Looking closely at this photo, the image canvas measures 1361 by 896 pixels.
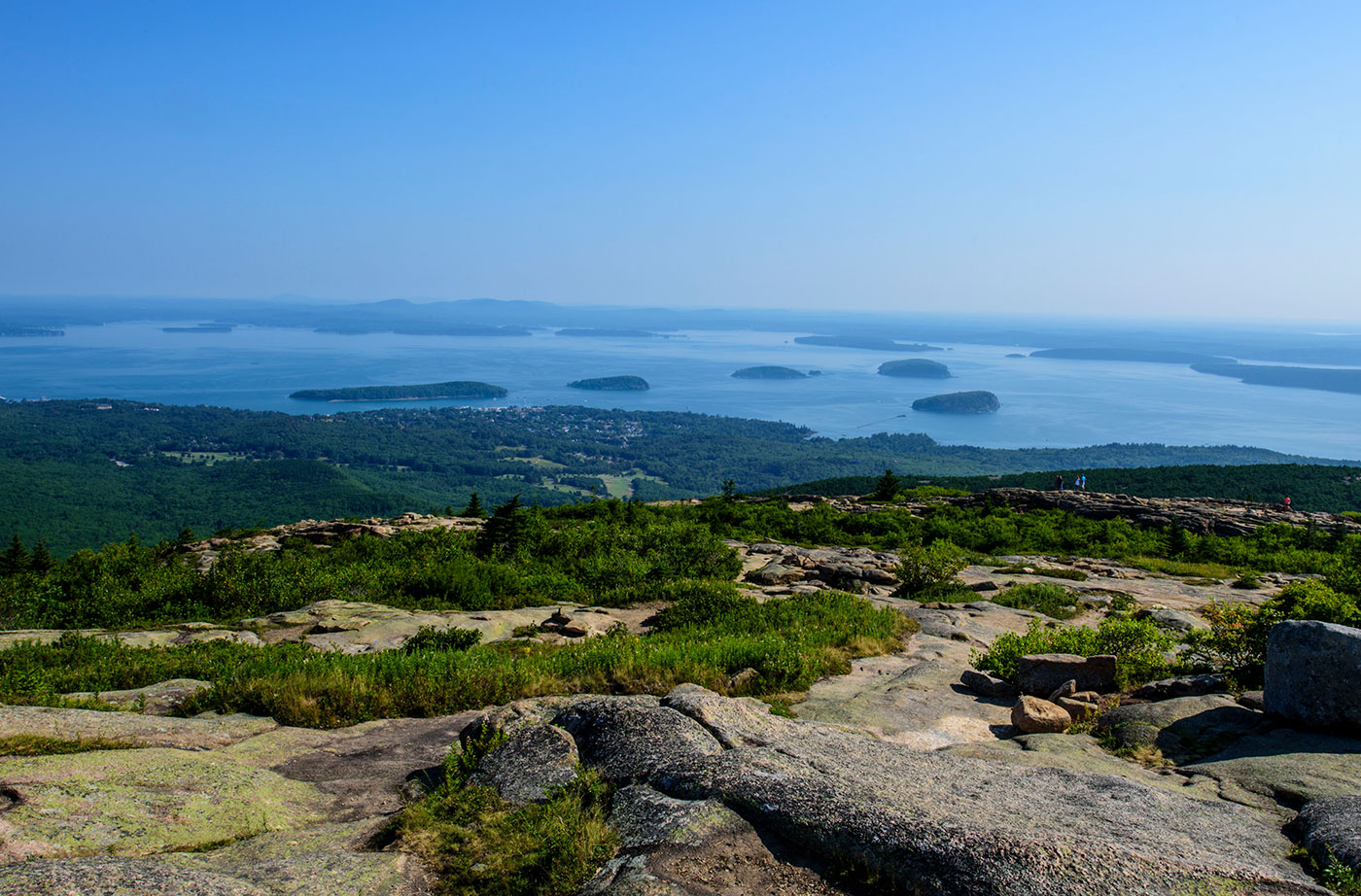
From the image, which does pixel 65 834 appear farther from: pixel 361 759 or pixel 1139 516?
pixel 1139 516

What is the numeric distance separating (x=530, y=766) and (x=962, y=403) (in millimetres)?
185582

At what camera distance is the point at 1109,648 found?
8742 millimetres

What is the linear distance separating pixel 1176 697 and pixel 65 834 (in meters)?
8.99

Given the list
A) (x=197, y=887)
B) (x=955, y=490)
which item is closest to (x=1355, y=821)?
(x=197, y=887)

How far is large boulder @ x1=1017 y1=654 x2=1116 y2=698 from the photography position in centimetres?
803

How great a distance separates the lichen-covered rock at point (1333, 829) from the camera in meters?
3.79

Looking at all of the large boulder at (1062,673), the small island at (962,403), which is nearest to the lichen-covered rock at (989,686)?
the large boulder at (1062,673)

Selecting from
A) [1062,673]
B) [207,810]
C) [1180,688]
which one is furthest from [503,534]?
[1180,688]

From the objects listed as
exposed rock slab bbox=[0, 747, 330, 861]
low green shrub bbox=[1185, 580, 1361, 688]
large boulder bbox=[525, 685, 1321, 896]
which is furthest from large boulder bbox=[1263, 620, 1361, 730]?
exposed rock slab bbox=[0, 747, 330, 861]

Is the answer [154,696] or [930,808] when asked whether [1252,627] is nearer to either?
[930,808]

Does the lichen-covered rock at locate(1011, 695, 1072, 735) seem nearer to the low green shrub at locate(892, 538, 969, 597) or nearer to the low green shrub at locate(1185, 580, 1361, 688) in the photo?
the low green shrub at locate(1185, 580, 1361, 688)

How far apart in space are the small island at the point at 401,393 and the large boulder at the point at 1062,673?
630ft

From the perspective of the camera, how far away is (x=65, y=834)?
3830mm

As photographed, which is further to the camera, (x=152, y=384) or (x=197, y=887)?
(x=152, y=384)
